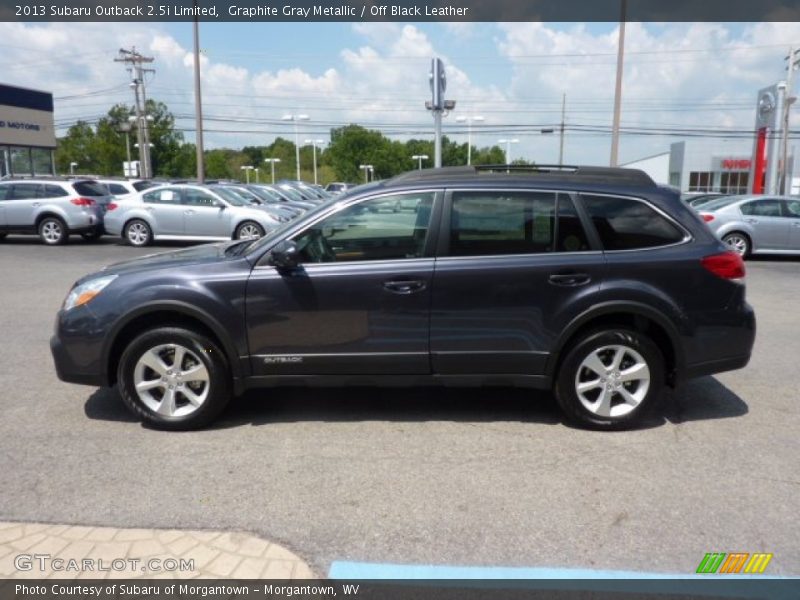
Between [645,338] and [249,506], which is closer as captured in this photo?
[249,506]

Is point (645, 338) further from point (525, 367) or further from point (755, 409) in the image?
point (755, 409)

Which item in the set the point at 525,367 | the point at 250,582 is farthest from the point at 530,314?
the point at 250,582

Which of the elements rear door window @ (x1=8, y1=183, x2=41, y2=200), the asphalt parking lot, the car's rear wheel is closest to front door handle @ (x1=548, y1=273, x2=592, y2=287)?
the asphalt parking lot

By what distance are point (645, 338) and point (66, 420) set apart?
409cm

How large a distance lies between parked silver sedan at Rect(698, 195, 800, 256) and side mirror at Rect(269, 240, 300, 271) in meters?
12.5

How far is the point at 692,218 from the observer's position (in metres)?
4.61

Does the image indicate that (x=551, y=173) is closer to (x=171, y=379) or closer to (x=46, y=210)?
(x=171, y=379)

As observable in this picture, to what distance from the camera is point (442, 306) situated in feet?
14.5

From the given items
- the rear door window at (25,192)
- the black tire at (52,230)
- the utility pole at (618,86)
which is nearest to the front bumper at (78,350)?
the black tire at (52,230)

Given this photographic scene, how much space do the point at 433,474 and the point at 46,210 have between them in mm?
16293

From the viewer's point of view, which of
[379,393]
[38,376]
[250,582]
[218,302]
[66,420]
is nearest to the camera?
[250,582]

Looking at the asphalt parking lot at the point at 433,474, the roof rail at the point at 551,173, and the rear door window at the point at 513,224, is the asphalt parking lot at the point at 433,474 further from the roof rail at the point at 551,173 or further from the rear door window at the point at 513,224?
the roof rail at the point at 551,173

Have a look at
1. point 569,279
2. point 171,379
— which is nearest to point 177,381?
point 171,379

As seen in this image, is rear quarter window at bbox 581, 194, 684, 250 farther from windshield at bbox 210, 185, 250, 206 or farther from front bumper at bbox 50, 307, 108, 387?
windshield at bbox 210, 185, 250, 206
